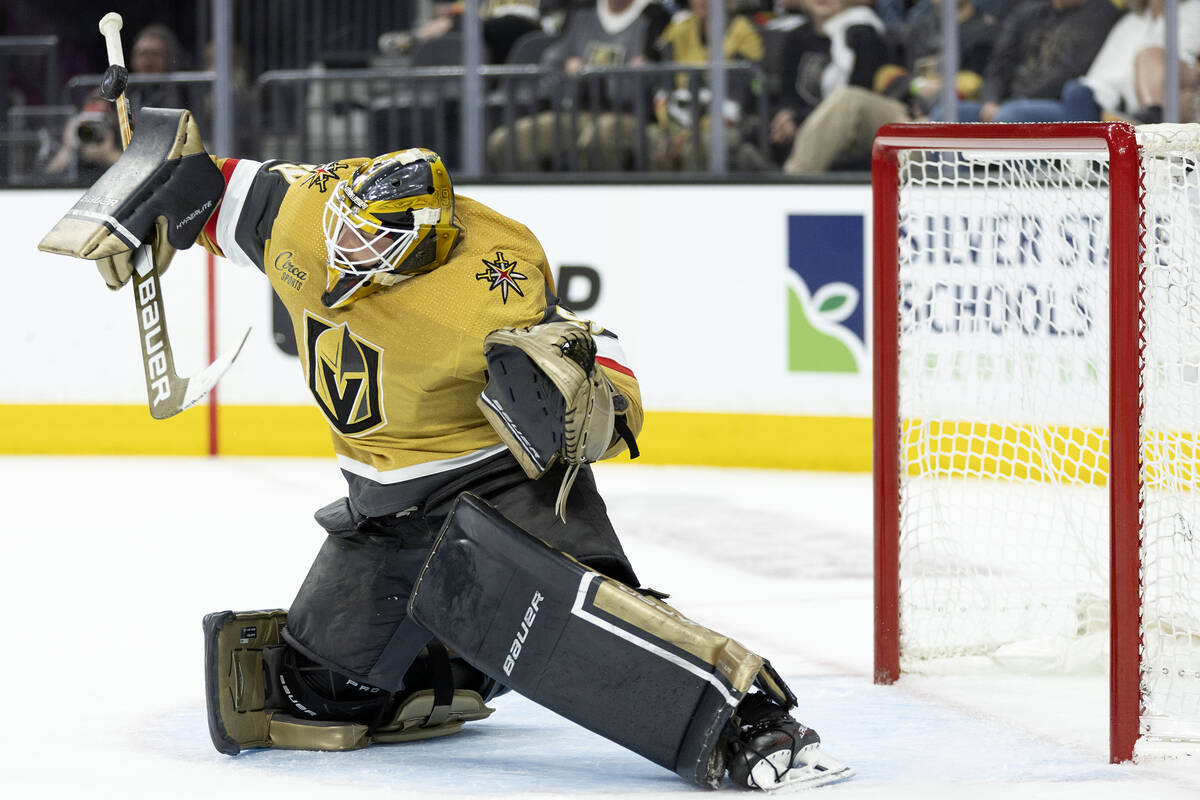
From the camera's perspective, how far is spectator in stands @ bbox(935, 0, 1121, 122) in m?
6.20

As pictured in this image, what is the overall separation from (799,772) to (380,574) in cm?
73

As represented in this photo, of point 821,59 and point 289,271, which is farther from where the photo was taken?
point 821,59

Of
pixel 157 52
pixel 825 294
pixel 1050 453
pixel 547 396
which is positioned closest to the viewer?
pixel 547 396

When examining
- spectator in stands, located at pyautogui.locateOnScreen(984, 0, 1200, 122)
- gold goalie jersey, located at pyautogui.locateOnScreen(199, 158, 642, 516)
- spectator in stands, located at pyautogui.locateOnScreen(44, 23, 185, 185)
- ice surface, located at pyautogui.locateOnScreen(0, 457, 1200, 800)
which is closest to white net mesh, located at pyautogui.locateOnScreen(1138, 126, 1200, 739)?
ice surface, located at pyautogui.locateOnScreen(0, 457, 1200, 800)

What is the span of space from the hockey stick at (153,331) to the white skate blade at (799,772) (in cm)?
107

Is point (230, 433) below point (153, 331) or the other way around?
below

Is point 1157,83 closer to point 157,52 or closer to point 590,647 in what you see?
point 157,52

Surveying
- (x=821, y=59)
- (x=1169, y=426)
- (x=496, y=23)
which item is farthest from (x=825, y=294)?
(x=1169, y=426)

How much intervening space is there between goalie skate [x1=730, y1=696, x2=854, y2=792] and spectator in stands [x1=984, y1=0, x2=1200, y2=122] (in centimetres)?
390

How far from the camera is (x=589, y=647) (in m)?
2.58

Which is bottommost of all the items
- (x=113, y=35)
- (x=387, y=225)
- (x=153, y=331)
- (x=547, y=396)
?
(x=547, y=396)

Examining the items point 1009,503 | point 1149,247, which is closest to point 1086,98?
point 1009,503

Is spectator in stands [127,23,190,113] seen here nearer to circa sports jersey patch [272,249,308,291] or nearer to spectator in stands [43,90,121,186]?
spectator in stands [43,90,121,186]

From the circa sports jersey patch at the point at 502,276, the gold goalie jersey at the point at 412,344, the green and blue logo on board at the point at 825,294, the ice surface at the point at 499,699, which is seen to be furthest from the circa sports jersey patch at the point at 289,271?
the green and blue logo on board at the point at 825,294
